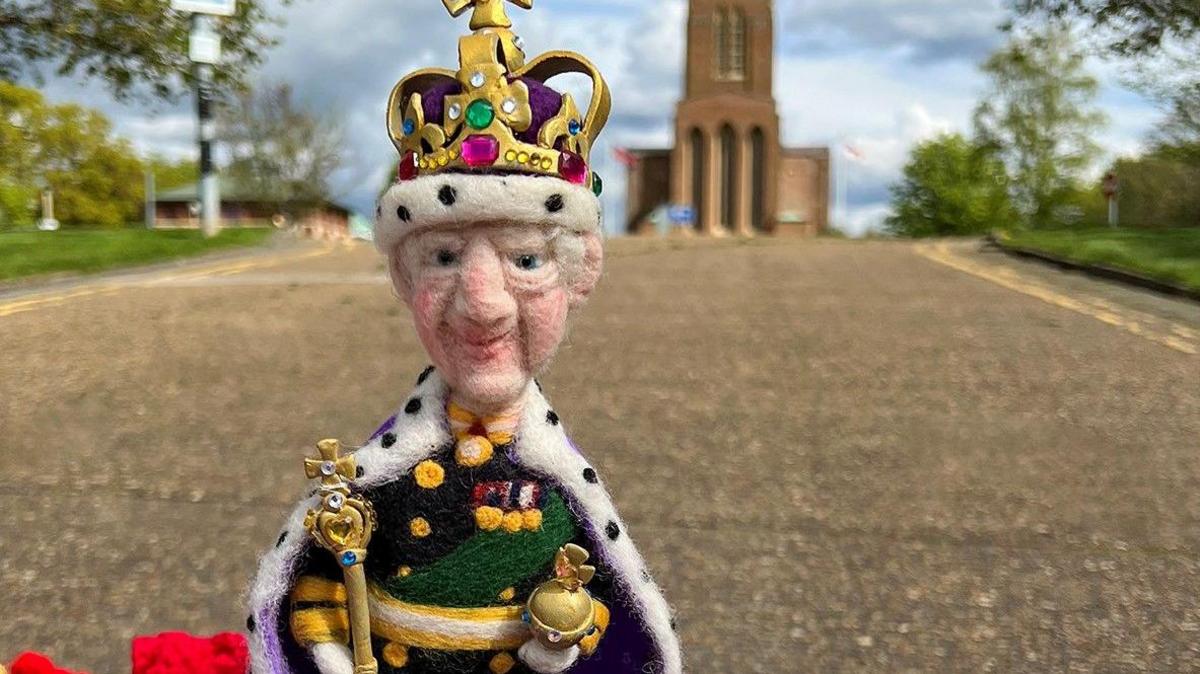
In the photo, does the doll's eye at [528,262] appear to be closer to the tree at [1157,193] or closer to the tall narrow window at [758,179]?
the tree at [1157,193]

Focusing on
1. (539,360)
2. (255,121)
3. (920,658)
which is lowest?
(920,658)

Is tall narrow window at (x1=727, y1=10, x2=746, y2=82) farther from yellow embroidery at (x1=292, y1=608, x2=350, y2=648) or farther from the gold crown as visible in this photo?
yellow embroidery at (x1=292, y1=608, x2=350, y2=648)

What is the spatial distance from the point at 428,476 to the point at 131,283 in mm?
10386

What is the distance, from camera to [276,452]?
508cm

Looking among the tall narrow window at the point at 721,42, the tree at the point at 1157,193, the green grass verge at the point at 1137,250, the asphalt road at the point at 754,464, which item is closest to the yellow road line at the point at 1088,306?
the asphalt road at the point at 754,464

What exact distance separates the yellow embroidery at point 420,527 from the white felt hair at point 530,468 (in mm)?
93

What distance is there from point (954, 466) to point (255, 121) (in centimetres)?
4579

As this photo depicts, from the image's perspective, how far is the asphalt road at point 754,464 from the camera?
349 centimetres

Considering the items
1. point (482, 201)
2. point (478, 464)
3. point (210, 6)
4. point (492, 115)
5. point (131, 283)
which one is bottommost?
point (478, 464)

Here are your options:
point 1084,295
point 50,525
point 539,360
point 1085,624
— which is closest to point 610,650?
point 539,360

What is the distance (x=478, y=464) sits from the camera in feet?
6.07

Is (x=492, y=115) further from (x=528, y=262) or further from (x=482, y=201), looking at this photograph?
(x=528, y=262)

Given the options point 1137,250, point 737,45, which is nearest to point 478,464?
point 1137,250

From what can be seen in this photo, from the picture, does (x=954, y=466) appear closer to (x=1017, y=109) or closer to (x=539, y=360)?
(x=539, y=360)
